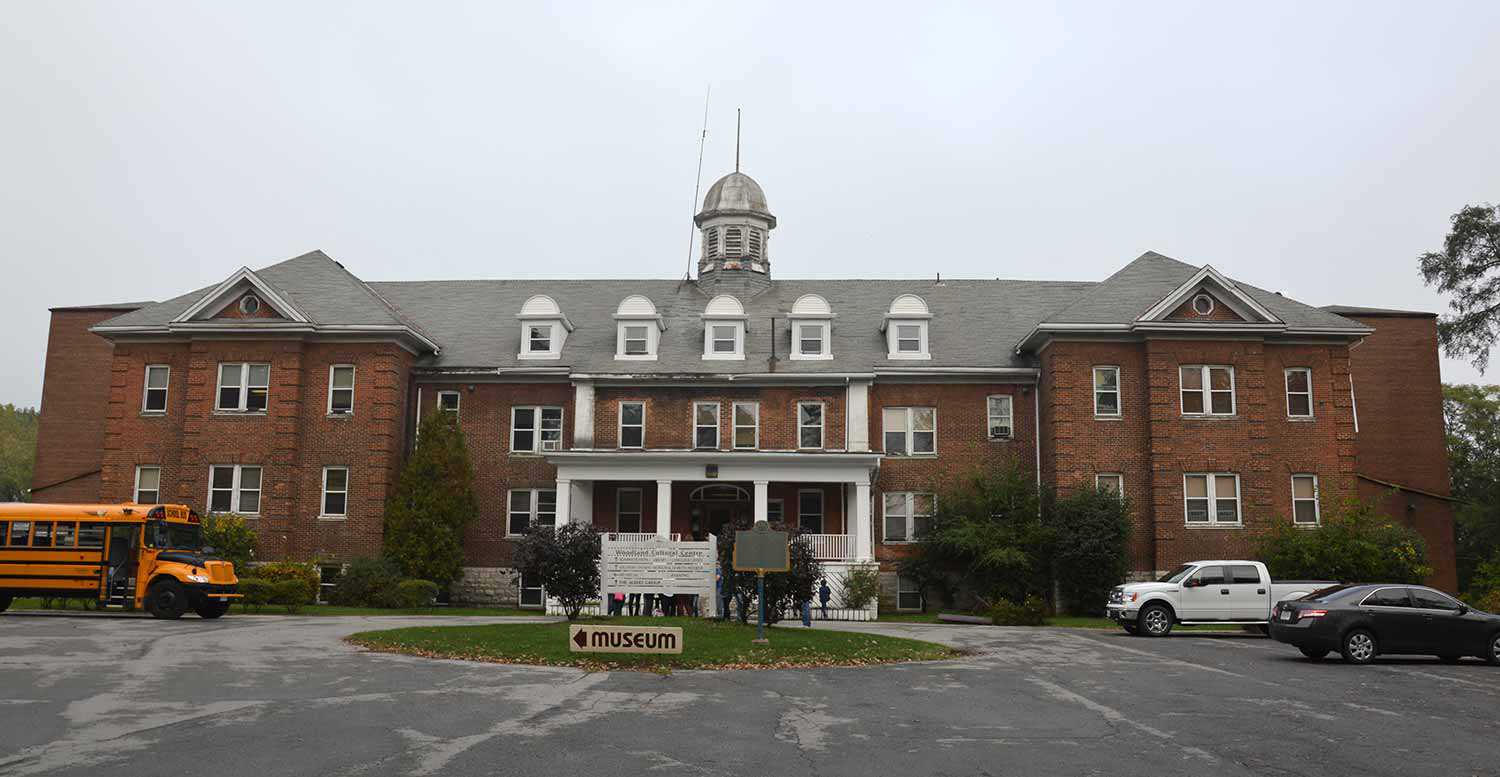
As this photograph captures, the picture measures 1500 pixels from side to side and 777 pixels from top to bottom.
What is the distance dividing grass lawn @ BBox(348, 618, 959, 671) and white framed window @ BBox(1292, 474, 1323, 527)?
17.5m

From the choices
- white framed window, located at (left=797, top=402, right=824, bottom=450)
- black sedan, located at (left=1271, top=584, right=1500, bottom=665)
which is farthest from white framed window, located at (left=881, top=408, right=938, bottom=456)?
black sedan, located at (left=1271, top=584, right=1500, bottom=665)

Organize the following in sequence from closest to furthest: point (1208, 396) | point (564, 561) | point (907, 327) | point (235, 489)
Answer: point (564, 561) → point (1208, 396) → point (235, 489) → point (907, 327)

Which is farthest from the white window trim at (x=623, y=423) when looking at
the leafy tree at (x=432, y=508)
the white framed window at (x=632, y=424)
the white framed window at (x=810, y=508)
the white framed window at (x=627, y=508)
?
the white framed window at (x=810, y=508)

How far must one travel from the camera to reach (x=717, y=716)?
1222cm

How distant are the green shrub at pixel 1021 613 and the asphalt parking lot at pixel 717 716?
9.25 m

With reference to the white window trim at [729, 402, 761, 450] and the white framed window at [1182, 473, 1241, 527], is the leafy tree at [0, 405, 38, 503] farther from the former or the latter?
the white framed window at [1182, 473, 1241, 527]

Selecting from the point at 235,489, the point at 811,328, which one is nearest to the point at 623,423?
the point at 811,328

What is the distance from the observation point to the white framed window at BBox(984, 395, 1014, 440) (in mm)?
35812

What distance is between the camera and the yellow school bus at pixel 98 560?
25719mm

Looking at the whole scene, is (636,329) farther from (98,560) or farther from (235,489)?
(98,560)

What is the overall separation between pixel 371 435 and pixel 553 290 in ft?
33.6

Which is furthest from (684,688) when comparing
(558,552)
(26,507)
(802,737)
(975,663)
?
(26,507)

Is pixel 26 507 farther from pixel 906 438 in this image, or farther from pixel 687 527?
pixel 906 438

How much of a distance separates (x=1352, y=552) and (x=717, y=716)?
2432cm
